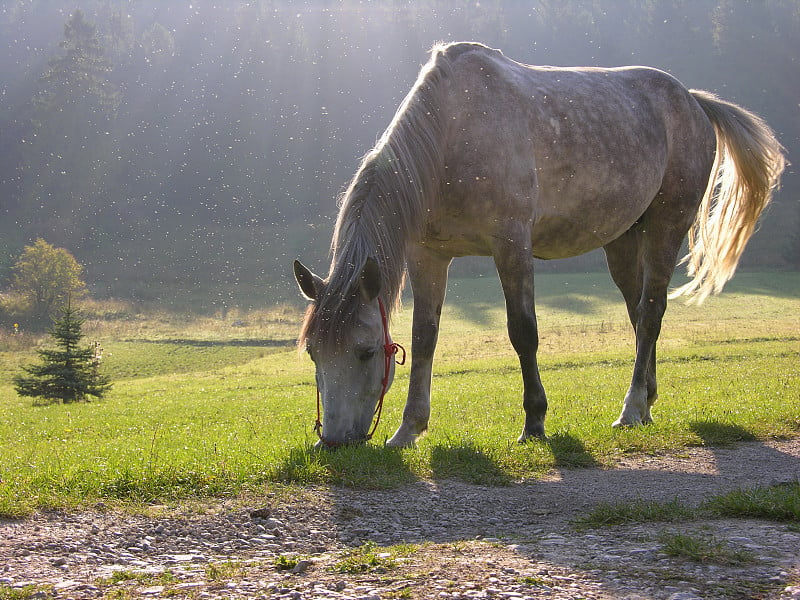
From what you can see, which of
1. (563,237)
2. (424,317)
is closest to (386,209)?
(424,317)

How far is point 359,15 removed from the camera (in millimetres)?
95000

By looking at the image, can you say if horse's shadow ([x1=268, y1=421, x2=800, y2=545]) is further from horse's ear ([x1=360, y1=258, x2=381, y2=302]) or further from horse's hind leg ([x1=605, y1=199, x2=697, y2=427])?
horse's hind leg ([x1=605, y1=199, x2=697, y2=427])

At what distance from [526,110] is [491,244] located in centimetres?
137

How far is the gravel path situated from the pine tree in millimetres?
15232

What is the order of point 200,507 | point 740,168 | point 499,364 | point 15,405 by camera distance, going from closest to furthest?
point 200,507 → point 740,168 → point 15,405 → point 499,364

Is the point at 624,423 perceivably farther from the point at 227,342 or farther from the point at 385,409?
the point at 227,342

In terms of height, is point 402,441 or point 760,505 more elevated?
point 760,505

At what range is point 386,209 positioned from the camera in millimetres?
6504

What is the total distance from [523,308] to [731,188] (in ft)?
14.7

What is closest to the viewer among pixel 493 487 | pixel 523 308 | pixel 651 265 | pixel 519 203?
pixel 493 487

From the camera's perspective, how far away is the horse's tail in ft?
32.2

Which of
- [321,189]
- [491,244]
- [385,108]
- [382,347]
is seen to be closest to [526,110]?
[491,244]

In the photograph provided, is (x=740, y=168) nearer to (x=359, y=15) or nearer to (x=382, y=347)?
(x=382, y=347)

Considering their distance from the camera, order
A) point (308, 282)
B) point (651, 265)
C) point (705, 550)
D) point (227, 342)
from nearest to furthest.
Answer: point (705, 550)
point (308, 282)
point (651, 265)
point (227, 342)
